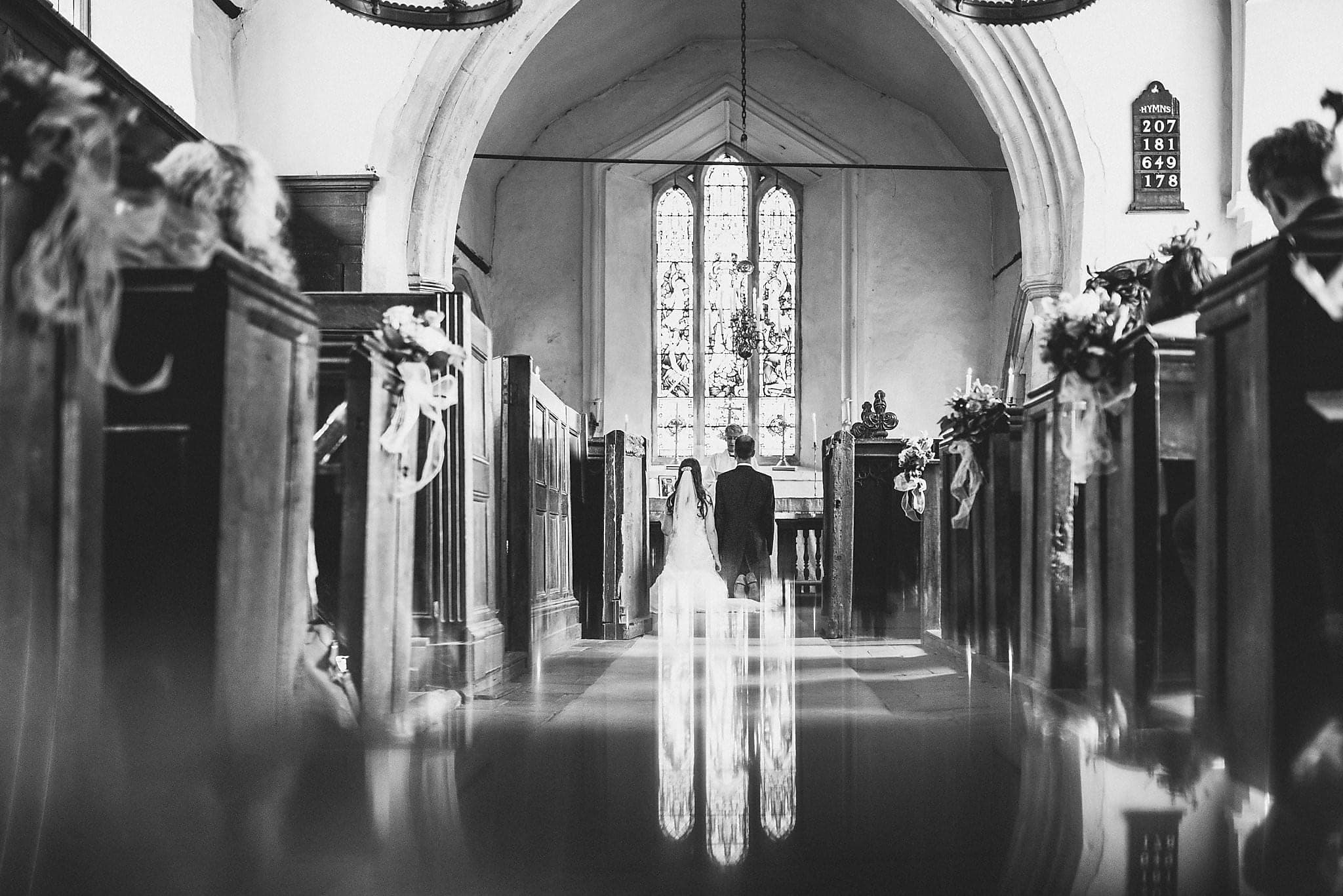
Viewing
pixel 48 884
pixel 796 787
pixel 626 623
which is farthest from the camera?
pixel 626 623

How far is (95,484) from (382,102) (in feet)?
21.9

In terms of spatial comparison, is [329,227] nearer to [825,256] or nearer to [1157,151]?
[1157,151]

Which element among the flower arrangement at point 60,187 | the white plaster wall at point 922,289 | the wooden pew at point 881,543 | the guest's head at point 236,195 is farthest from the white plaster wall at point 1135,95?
the flower arrangement at point 60,187

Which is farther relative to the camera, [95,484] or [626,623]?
[626,623]

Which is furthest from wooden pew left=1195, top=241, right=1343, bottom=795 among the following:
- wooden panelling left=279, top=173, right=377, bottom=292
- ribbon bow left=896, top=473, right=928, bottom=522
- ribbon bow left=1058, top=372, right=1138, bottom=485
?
wooden panelling left=279, top=173, right=377, bottom=292

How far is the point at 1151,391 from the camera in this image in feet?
9.20

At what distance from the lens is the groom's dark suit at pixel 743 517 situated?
895cm

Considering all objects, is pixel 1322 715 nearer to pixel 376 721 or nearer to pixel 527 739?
pixel 527 739

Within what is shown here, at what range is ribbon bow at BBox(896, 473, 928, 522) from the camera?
6.14 metres

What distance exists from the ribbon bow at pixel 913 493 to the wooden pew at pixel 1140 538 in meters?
2.86

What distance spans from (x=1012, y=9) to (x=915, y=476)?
3.00 m

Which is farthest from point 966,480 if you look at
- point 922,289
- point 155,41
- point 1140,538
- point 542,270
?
point 542,270

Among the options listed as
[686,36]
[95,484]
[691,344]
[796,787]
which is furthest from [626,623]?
[686,36]

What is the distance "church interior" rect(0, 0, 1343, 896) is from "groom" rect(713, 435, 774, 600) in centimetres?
147
